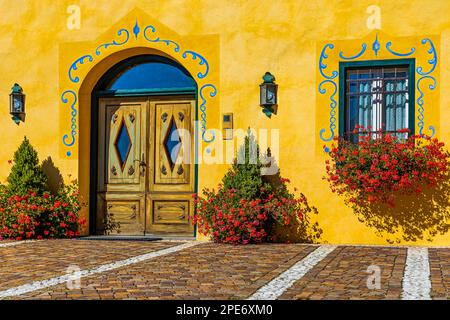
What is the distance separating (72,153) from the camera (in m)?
10.4

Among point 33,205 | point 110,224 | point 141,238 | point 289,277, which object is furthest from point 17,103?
point 289,277

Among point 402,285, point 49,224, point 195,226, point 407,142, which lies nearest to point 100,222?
point 49,224

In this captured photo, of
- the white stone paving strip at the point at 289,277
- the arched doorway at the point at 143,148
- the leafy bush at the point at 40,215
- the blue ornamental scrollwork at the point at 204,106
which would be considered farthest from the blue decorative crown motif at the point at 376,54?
the leafy bush at the point at 40,215

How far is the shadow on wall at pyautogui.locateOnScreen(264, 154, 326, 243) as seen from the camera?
9.42 metres

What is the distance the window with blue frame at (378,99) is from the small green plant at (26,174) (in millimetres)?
4933

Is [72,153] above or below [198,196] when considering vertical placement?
above

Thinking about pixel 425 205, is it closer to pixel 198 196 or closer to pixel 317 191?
pixel 317 191

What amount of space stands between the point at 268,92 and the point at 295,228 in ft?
6.92

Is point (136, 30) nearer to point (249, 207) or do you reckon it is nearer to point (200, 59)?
point (200, 59)

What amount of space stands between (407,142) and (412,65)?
117 cm

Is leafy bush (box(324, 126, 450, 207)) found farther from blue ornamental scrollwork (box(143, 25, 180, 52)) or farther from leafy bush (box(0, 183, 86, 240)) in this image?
leafy bush (box(0, 183, 86, 240))

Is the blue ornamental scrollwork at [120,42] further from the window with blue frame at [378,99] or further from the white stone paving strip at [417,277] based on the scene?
the white stone paving strip at [417,277]

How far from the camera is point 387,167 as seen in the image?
338 inches

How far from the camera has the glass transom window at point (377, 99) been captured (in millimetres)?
9250
